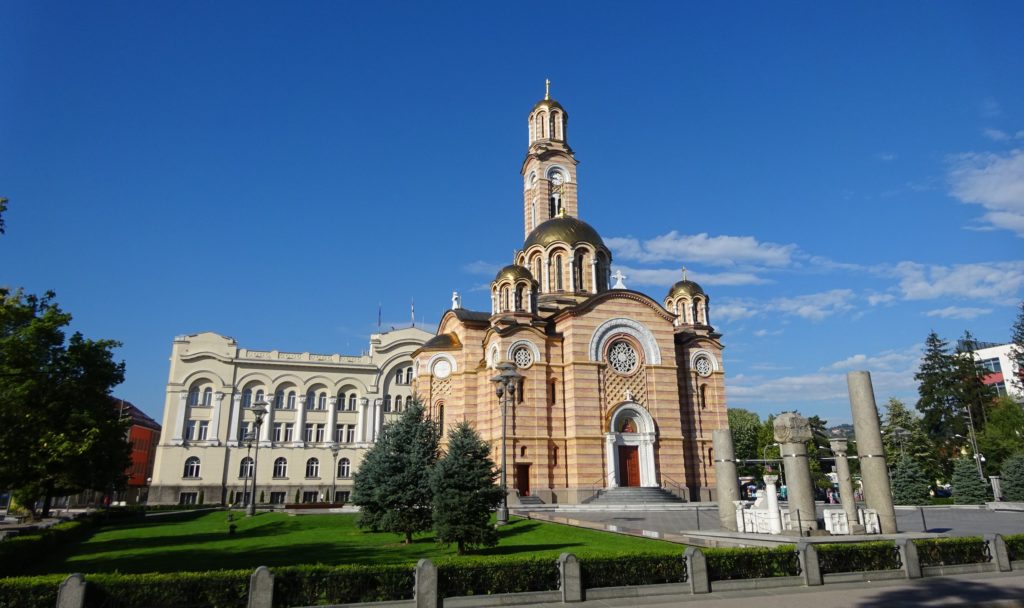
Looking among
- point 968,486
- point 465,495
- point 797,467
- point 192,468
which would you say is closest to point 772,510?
point 797,467

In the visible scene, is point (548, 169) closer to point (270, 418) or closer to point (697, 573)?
point (270, 418)

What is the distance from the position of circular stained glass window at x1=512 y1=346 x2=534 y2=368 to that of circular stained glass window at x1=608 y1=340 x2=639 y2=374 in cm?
446

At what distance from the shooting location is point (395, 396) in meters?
51.9

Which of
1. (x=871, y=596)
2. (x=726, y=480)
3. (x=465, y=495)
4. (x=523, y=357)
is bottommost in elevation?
(x=871, y=596)

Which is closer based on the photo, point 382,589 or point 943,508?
point 382,589

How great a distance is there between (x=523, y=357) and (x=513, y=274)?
486cm

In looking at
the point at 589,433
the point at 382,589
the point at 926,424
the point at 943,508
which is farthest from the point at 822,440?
the point at 382,589

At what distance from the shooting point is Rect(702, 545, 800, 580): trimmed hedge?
11539mm

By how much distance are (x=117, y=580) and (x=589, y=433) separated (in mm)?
25270

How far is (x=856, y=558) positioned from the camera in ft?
39.8

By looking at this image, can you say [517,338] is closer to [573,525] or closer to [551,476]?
[551,476]

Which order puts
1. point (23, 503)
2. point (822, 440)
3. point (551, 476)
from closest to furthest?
point (23, 503) < point (551, 476) < point (822, 440)

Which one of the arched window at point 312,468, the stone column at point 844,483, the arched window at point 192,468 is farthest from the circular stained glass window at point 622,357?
the arched window at point 192,468

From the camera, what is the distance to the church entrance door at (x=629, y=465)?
108 feet
